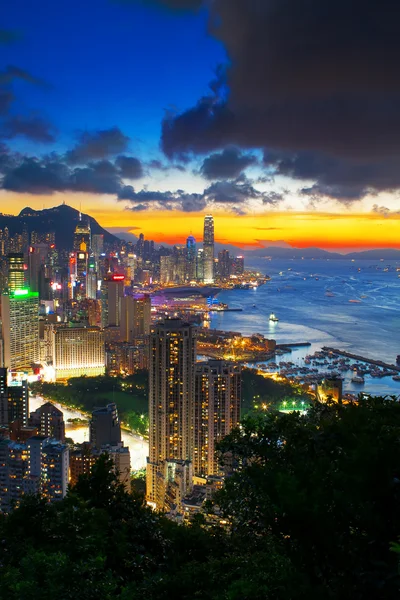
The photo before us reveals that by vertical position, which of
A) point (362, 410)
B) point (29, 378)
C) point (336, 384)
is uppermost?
point (362, 410)

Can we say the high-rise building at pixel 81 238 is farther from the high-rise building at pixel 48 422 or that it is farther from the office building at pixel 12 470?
the office building at pixel 12 470

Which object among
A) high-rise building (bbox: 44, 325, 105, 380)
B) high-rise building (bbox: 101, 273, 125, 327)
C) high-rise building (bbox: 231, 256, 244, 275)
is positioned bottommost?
high-rise building (bbox: 44, 325, 105, 380)

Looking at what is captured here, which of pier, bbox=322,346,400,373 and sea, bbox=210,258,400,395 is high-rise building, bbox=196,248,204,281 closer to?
sea, bbox=210,258,400,395

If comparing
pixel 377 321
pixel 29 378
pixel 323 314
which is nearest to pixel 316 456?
pixel 29 378

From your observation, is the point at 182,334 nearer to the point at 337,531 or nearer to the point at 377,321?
the point at 337,531

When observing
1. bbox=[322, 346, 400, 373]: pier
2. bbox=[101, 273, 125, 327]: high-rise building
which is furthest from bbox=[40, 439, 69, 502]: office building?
bbox=[101, 273, 125, 327]: high-rise building

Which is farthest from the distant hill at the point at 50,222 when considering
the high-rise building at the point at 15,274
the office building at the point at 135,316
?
the office building at the point at 135,316

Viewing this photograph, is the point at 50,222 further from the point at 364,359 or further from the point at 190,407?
the point at 190,407
